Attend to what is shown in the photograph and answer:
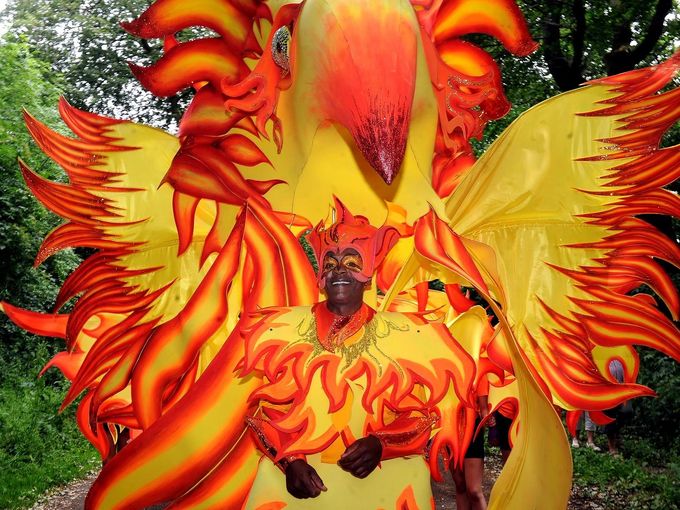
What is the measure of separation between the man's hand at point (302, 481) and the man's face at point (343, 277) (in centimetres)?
59

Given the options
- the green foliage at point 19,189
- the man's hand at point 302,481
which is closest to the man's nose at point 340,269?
the man's hand at point 302,481

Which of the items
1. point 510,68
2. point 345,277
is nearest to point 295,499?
point 345,277

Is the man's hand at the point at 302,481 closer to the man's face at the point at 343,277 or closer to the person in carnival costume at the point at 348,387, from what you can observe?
the person in carnival costume at the point at 348,387

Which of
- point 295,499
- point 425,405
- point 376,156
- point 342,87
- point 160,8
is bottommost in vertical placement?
point 295,499

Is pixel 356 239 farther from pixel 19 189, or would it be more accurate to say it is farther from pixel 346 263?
pixel 19 189

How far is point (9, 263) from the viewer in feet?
34.6

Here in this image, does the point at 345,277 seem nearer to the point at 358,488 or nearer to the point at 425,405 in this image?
the point at 425,405

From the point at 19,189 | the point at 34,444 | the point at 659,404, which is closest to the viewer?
the point at 659,404

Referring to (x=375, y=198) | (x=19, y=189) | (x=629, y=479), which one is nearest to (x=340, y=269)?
(x=375, y=198)

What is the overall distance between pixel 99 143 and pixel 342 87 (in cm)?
133

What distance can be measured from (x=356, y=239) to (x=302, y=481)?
0.88 meters

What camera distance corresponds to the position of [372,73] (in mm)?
2994

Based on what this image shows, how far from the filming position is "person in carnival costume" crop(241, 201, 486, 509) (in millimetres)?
2998

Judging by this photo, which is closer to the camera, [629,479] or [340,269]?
[340,269]
